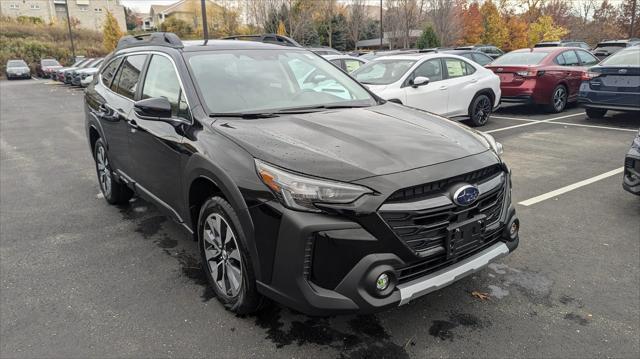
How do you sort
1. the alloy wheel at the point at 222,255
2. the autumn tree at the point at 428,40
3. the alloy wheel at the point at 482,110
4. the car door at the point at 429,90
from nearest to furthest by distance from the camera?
the alloy wheel at the point at 222,255
the car door at the point at 429,90
the alloy wheel at the point at 482,110
the autumn tree at the point at 428,40

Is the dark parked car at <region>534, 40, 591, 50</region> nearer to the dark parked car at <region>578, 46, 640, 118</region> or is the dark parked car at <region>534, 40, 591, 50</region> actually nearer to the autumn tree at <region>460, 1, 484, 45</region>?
the dark parked car at <region>578, 46, 640, 118</region>

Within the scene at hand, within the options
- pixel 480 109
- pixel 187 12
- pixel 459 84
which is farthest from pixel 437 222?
pixel 187 12

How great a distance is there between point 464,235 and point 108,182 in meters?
4.21

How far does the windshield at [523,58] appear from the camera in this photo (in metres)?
11.0

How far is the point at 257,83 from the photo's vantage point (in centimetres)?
369

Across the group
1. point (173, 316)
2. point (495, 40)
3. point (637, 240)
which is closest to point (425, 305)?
point (173, 316)

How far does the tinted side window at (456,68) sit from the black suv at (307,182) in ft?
19.0

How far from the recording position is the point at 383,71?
9094 millimetres

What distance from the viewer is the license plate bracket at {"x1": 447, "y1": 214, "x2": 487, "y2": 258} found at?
2.63m

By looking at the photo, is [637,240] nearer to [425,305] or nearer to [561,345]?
[561,345]

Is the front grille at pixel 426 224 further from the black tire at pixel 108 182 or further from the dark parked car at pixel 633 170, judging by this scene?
the black tire at pixel 108 182

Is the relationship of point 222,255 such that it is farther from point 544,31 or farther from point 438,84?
point 544,31

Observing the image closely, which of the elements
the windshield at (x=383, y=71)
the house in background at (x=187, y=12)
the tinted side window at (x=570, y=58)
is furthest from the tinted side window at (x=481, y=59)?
the house in background at (x=187, y=12)

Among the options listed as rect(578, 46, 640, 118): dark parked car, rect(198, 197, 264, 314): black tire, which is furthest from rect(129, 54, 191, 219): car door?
rect(578, 46, 640, 118): dark parked car
